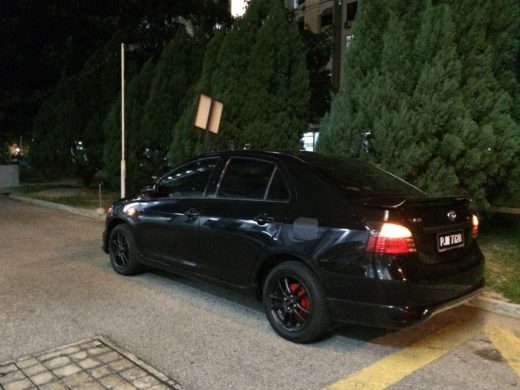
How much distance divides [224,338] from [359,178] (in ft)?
5.95

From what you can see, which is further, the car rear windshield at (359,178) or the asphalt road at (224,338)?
the car rear windshield at (359,178)

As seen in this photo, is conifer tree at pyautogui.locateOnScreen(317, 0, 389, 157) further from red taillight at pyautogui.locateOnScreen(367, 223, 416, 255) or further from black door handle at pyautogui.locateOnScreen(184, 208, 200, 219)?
red taillight at pyautogui.locateOnScreen(367, 223, 416, 255)

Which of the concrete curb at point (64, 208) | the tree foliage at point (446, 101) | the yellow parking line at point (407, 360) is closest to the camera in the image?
the yellow parking line at point (407, 360)

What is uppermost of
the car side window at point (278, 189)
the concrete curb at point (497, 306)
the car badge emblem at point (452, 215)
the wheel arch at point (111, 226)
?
the car side window at point (278, 189)

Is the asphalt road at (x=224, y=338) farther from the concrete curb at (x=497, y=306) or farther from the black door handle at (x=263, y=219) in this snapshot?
the black door handle at (x=263, y=219)

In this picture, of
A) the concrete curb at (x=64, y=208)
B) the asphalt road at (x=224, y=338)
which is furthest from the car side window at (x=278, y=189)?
the concrete curb at (x=64, y=208)

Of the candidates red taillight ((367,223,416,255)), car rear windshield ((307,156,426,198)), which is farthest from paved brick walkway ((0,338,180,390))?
car rear windshield ((307,156,426,198))

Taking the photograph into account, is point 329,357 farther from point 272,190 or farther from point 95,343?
point 95,343

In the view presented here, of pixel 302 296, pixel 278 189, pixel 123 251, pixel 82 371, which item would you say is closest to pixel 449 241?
pixel 302 296

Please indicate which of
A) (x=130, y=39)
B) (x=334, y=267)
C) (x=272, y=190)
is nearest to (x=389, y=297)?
(x=334, y=267)

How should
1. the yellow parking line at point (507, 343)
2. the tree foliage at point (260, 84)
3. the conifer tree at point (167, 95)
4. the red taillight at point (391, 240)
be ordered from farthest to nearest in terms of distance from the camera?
1. the conifer tree at point (167, 95)
2. the tree foliage at point (260, 84)
3. the yellow parking line at point (507, 343)
4. the red taillight at point (391, 240)

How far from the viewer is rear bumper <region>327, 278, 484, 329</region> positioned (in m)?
3.74

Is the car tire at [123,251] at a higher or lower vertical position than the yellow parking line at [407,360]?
higher

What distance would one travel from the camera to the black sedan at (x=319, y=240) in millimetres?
3785
